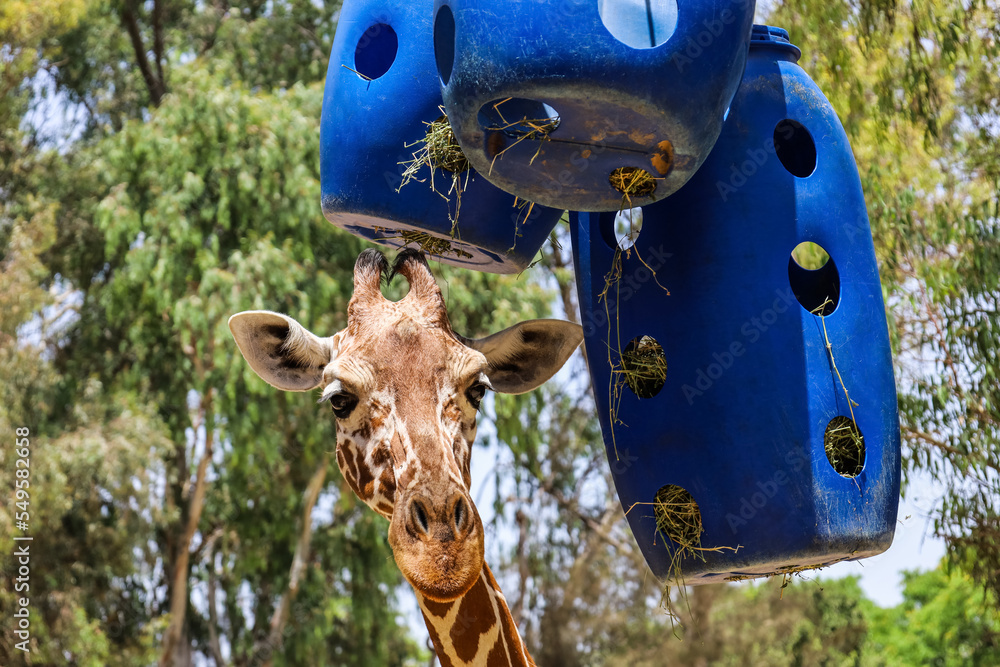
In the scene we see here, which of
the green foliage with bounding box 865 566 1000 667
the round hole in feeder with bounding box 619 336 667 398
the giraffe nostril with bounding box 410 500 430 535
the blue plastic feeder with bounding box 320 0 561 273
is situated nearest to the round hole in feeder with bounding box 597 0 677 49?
the blue plastic feeder with bounding box 320 0 561 273

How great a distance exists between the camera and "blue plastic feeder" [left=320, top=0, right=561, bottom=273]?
427 cm

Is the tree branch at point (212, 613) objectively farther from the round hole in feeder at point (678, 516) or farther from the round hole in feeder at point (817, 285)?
the round hole in feeder at point (817, 285)

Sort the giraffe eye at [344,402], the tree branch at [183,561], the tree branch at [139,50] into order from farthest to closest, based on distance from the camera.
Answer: the tree branch at [139,50], the tree branch at [183,561], the giraffe eye at [344,402]

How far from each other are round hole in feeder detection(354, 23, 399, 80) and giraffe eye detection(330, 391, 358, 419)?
4.90 feet

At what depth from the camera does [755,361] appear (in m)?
3.98

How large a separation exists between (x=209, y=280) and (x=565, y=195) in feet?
35.5

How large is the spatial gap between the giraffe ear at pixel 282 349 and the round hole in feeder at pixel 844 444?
1.89 metres

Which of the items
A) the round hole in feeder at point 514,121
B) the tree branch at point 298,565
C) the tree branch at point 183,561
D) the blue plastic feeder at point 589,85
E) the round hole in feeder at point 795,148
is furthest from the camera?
the tree branch at point 183,561

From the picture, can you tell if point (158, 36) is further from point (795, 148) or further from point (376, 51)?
point (795, 148)

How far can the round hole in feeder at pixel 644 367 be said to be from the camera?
14.0ft

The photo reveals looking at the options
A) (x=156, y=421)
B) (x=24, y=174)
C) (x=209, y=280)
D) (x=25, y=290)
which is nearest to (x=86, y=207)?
(x=24, y=174)

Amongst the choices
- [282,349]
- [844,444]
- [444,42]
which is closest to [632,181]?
[444,42]

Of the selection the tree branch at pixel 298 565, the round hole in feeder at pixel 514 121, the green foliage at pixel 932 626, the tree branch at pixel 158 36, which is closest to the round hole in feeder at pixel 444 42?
the round hole in feeder at pixel 514 121

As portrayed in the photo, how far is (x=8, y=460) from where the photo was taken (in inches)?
568
